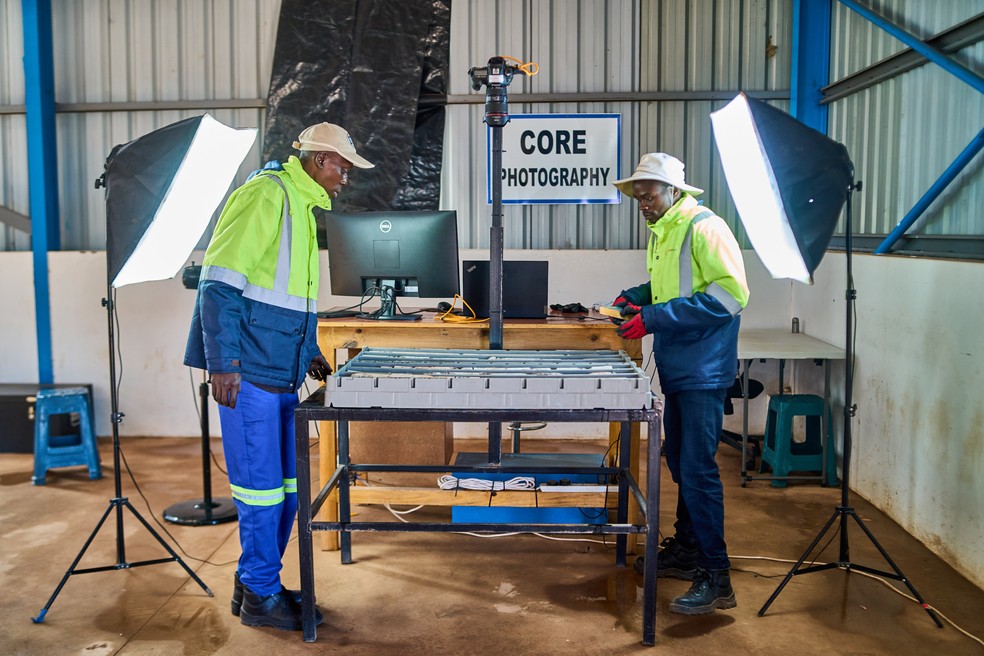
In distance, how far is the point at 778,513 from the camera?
4.25 metres

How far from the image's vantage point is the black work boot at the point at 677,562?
11.3ft

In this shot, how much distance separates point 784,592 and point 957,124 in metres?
2.18

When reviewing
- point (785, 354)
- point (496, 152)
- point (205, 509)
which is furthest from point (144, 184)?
point (785, 354)

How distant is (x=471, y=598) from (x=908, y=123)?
3.10m

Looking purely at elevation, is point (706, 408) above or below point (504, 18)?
below

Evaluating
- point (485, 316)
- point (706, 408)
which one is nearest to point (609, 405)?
point (706, 408)

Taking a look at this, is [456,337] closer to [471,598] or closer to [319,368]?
[319,368]

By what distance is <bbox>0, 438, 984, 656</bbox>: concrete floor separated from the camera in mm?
2906

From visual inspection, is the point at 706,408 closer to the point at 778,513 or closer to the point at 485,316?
the point at 485,316

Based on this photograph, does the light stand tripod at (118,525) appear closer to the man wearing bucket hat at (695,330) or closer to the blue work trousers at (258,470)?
the blue work trousers at (258,470)

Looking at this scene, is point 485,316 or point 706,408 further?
point 485,316

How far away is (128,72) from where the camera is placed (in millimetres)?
5855

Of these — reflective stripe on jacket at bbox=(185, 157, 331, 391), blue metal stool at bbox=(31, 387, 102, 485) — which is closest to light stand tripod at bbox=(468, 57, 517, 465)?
reflective stripe on jacket at bbox=(185, 157, 331, 391)

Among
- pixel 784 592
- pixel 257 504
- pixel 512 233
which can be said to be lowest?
pixel 784 592
